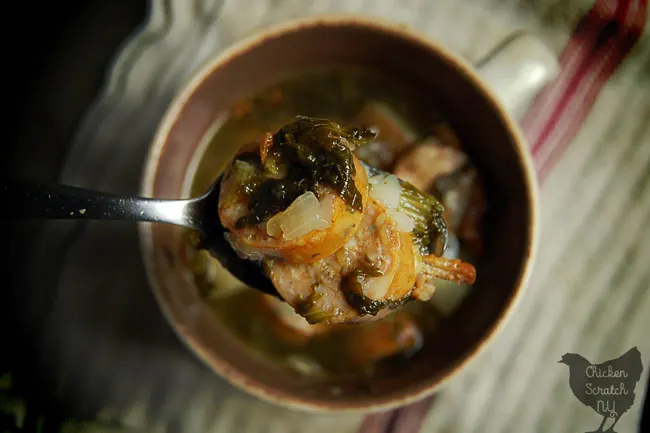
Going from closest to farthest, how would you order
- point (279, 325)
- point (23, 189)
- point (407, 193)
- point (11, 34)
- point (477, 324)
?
point (23, 189), point (407, 193), point (477, 324), point (279, 325), point (11, 34)

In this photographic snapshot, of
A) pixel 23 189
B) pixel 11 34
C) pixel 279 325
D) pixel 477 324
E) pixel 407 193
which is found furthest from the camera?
pixel 11 34

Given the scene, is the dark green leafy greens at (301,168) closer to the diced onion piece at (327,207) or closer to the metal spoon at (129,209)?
the diced onion piece at (327,207)

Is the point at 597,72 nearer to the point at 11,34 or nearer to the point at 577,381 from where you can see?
the point at 577,381

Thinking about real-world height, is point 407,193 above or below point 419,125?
below

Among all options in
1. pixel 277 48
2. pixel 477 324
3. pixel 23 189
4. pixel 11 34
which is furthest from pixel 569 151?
pixel 11 34

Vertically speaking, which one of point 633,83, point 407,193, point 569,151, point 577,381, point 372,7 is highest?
point 372,7

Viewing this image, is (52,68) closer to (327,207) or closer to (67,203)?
(67,203)

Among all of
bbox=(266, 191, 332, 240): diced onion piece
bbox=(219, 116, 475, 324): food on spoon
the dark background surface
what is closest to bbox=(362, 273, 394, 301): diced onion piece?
bbox=(219, 116, 475, 324): food on spoon

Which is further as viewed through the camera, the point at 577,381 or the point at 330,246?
the point at 577,381
